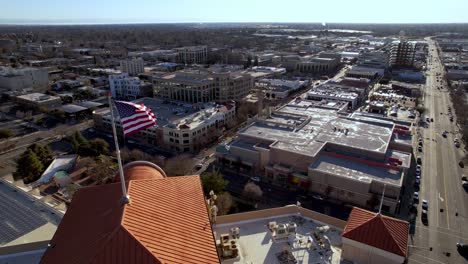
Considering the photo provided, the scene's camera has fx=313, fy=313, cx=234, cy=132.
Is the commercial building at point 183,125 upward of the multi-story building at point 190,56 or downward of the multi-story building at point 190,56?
downward

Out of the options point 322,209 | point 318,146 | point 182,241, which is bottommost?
point 322,209

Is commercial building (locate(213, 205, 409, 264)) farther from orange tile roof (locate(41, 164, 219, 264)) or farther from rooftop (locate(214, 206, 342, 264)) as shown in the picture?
orange tile roof (locate(41, 164, 219, 264))

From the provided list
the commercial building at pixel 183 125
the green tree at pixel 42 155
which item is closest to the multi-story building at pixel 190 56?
the commercial building at pixel 183 125

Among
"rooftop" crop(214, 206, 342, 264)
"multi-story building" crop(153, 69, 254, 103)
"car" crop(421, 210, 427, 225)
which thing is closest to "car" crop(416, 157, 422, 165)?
"car" crop(421, 210, 427, 225)

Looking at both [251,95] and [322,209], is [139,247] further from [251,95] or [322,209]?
[251,95]

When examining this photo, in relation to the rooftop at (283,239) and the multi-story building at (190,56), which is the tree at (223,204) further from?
the multi-story building at (190,56)

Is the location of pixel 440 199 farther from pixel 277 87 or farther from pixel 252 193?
pixel 277 87

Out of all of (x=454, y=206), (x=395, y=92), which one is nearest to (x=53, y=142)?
(x=454, y=206)
